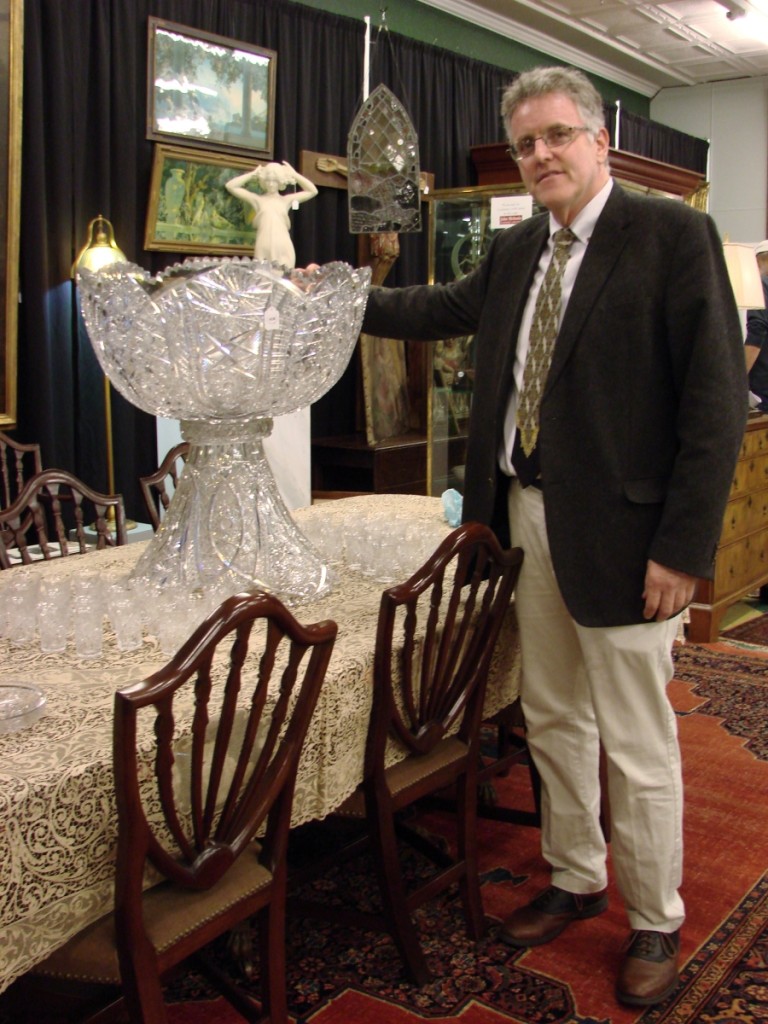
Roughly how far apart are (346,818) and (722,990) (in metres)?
0.80

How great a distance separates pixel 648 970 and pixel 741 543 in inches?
118

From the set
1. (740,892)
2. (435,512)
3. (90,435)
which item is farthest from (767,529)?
(90,435)

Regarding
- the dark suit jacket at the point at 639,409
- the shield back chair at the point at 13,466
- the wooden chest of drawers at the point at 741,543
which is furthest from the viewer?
the wooden chest of drawers at the point at 741,543

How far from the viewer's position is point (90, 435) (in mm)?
4426

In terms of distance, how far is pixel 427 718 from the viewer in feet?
6.49

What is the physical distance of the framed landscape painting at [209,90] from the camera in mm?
4547

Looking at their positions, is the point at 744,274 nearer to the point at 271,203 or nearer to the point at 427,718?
the point at 271,203

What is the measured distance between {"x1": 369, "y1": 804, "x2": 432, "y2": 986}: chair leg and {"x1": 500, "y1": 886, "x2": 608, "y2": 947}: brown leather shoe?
0.71ft

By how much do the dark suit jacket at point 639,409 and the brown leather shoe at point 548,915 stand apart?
0.69m

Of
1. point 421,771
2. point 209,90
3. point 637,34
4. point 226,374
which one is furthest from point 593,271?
point 637,34

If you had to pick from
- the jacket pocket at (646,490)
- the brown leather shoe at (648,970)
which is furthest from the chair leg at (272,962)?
the jacket pocket at (646,490)

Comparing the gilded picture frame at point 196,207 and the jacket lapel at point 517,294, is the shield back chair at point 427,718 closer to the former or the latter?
the jacket lapel at point 517,294

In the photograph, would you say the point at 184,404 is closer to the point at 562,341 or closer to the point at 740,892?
the point at 562,341

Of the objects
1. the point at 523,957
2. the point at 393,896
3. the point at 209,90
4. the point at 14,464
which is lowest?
the point at 523,957
